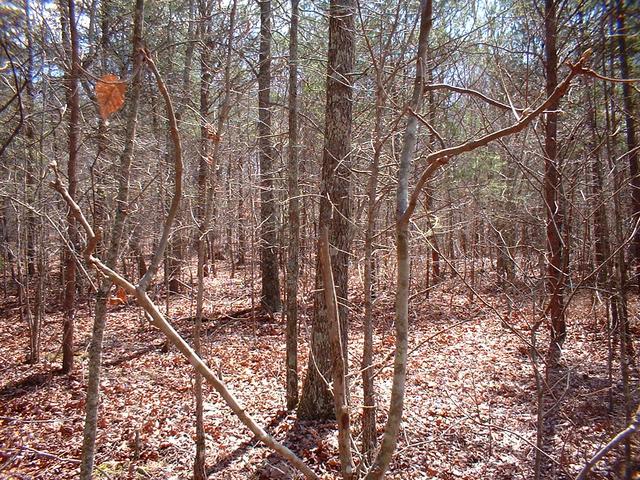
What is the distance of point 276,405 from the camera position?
6.05 m

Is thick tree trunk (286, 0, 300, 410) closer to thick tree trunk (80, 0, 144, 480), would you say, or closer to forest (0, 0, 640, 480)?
forest (0, 0, 640, 480)

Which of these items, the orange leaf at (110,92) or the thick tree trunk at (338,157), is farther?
the thick tree trunk at (338,157)

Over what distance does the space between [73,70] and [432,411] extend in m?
7.25

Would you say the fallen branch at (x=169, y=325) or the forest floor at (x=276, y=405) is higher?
the fallen branch at (x=169, y=325)

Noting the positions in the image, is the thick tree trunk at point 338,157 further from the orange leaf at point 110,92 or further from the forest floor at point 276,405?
the orange leaf at point 110,92

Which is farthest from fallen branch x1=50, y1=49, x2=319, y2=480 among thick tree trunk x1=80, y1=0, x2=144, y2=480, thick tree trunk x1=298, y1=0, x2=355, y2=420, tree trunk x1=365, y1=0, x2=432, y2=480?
thick tree trunk x1=298, y1=0, x2=355, y2=420

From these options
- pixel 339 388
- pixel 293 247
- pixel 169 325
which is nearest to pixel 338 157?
pixel 293 247

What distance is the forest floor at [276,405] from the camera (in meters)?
4.55

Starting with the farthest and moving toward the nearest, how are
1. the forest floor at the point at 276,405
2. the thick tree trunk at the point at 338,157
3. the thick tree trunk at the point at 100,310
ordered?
the thick tree trunk at the point at 338,157
the forest floor at the point at 276,405
the thick tree trunk at the point at 100,310

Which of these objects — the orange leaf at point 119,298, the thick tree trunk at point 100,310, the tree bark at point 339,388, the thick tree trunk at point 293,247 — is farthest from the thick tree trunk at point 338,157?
the orange leaf at point 119,298

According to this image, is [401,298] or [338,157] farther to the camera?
[338,157]

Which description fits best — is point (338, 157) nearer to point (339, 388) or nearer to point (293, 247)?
point (293, 247)

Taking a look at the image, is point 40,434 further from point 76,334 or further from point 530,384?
point 530,384

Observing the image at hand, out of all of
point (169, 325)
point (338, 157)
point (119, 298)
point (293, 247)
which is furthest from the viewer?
point (293, 247)
